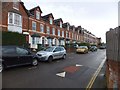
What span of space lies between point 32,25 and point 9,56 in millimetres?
22022

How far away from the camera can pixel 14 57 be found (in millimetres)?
10273

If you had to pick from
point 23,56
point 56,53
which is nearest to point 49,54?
point 56,53

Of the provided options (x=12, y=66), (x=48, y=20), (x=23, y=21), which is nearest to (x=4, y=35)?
(x=23, y=21)

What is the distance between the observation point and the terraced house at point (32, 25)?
24.4 meters

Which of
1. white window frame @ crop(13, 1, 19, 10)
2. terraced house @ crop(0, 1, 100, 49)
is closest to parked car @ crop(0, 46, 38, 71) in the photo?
terraced house @ crop(0, 1, 100, 49)

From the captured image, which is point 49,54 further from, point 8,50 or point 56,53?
point 8,50

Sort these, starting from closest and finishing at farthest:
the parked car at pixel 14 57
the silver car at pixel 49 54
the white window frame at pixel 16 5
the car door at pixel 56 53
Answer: the parked car at pixel 14 57 < the silver car at pixel 49 54 < the car door at pixel 56 53 < the white window frame at pixel 16 5

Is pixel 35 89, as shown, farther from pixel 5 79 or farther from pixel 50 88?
pixel 5 79

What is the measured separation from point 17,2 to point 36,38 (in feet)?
28.0

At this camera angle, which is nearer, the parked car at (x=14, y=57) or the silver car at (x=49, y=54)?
the parked car at (x=14, y=57)

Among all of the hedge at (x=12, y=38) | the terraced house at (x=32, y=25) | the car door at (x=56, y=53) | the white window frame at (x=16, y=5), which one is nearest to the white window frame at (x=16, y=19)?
the terraced house at (x=32, y=25)

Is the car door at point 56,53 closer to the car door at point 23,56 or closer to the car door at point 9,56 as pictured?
the car door at point 23,56

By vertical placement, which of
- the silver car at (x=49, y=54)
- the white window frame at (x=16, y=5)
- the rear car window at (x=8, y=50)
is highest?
the white window frame at (x=16, y=5)

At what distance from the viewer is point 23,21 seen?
28109mm
